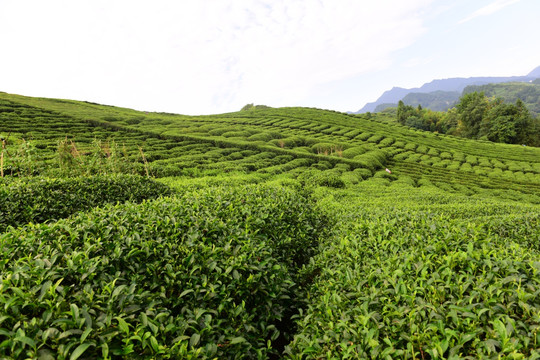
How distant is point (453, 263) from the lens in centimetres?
319

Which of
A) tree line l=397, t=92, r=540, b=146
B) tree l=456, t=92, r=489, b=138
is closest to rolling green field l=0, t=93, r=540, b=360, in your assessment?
tree line l=397, t=92, r=540, b=146

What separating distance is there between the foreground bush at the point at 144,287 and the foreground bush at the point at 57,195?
2912 mm

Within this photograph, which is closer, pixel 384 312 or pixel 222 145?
pixel 384 312

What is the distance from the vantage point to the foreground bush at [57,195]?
5859mm

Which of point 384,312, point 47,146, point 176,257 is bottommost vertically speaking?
point 384,312

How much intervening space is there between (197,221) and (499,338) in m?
3.91

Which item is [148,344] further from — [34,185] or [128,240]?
[34,185]

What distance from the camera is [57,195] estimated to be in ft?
21.8

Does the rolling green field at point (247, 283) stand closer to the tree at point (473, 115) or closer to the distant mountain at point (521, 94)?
the tree at point (473, 115)

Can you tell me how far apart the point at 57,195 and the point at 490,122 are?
235 feet

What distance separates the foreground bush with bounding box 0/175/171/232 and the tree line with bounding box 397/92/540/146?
66.5 m

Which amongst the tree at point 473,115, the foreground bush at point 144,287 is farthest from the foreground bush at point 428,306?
the tree at point 473,115

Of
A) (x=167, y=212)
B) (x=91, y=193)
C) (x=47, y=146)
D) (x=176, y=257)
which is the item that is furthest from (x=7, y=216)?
(x=47, y=146)

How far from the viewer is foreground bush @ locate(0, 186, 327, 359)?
2.12 metres
